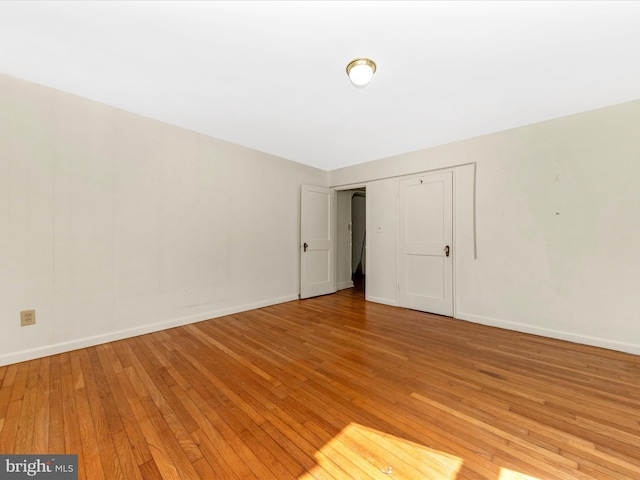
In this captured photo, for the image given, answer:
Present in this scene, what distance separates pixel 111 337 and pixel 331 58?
135 inches

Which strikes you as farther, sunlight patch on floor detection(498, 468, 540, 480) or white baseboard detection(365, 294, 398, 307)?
white baseboard detection(365, 294, 398, 307)

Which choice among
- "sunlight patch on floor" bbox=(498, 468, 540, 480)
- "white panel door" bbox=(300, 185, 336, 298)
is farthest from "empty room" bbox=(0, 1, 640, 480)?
"white panel door" bbox=(300, 185, 336, 298)

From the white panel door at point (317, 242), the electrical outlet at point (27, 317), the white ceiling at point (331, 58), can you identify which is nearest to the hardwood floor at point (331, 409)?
the electrical outlet at point (27, 317)

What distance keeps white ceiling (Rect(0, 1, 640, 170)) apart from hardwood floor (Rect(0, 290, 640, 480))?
2.46 m

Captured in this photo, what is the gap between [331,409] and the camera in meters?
1.63

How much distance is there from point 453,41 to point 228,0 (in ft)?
4.85

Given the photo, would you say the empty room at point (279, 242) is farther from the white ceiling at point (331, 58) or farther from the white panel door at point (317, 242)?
the white panel door at point (317, 242)

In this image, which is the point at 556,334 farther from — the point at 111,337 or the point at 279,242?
the point at 111,337

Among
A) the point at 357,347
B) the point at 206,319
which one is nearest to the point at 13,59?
the point at 206,319

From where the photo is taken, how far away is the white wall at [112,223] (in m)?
2.28

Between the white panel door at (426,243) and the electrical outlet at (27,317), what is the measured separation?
14.0ft

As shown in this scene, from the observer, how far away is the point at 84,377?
2.01m

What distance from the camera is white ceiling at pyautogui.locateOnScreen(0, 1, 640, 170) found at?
5.11 ft

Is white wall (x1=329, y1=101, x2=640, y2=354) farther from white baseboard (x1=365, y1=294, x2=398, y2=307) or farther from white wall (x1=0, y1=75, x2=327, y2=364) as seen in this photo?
white wall (x1=0, y1=75, x2=327, y2=364)
